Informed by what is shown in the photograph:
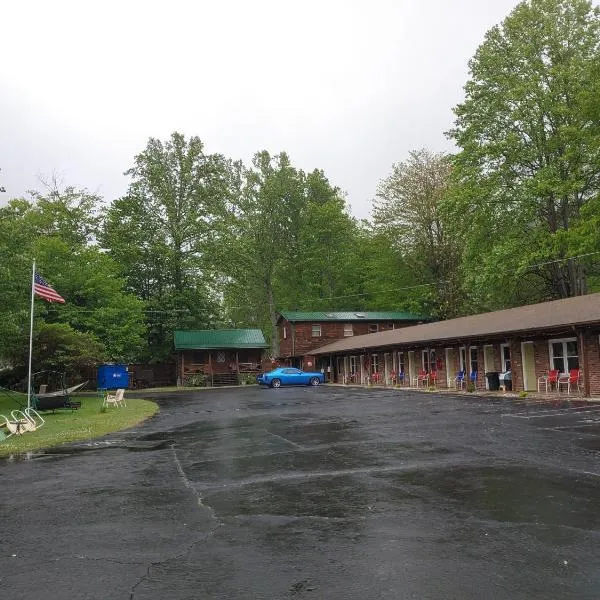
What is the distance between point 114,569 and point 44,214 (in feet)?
159

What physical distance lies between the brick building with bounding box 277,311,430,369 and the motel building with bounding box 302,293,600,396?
13.3 m

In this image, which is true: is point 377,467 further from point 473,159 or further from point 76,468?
point 473,159

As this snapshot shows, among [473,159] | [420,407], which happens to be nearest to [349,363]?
[473,159]

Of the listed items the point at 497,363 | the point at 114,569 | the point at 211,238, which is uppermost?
the point at 211,238

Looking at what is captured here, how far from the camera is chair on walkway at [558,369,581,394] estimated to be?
2241 cm

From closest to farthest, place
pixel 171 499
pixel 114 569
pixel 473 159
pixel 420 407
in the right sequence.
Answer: pixel 114 569
pixel 171 499
pixel 420 407
pixel 473 159

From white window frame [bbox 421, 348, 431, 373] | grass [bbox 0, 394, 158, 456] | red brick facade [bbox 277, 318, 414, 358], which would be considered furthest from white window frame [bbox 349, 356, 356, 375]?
grass [bbox 0, 394, 158, 456]

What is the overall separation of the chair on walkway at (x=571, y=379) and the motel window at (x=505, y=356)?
156 inches

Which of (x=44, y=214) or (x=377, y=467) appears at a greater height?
(x=44, y=214)

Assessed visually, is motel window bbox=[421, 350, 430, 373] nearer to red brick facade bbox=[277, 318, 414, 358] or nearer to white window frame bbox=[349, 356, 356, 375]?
white window frame bbox=[349, 356, 356, 375]

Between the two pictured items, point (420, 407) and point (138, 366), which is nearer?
point (420, 407)

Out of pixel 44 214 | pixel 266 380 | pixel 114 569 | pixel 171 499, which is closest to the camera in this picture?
pixel 114 569

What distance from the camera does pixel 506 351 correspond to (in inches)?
1080

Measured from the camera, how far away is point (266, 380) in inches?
1655
